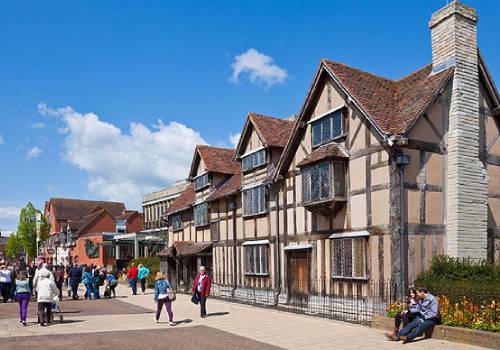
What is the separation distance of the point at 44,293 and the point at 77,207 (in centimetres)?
6791

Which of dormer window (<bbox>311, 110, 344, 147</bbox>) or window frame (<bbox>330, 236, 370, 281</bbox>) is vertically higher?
dormer window (<bbox>311, 110, 344, 147</bbox>)

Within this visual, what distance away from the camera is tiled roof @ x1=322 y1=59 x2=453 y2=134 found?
53.8ft

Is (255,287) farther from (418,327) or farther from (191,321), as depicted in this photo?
(418,327)

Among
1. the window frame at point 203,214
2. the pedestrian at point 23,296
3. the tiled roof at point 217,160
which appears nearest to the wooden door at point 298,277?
the window frame at point 203,214

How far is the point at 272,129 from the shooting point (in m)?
24.3

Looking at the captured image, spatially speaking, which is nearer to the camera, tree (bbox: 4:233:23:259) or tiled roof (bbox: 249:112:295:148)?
tiled roof (bbox: 249:112:295:148)

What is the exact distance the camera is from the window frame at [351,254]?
55.2 ft

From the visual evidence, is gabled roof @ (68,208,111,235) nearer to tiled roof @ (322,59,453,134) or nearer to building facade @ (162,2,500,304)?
building facade @ (162,2,500,304)

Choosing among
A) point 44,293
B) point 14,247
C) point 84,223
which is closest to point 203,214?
point 44,293

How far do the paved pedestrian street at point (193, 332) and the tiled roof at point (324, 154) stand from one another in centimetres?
514

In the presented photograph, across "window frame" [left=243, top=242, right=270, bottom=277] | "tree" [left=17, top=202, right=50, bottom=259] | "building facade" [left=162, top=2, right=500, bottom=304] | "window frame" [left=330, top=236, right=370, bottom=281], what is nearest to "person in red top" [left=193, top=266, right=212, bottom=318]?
"building facade" [left=162, top=2, right=500, bottom=304]

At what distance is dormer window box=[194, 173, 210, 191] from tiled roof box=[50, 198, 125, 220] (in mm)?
50315

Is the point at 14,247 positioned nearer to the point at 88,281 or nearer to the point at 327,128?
the point at 88,281

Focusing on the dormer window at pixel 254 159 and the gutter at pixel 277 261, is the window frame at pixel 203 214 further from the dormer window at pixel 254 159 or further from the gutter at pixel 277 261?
the gutter at pixel 277 261
